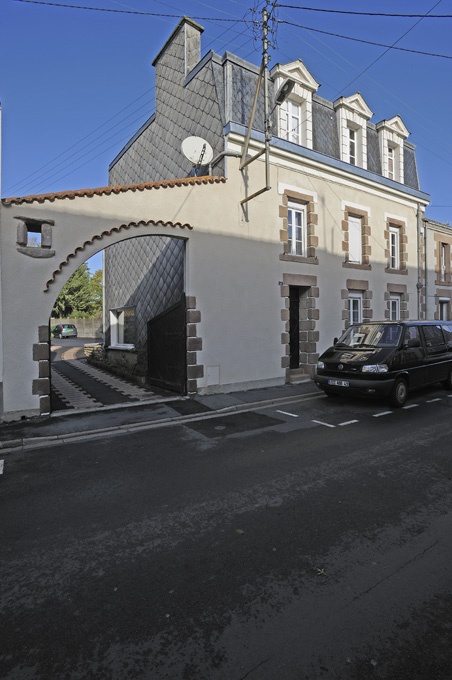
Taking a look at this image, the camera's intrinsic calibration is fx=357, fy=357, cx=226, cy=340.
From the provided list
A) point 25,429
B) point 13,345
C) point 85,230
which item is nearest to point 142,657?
point 25,429

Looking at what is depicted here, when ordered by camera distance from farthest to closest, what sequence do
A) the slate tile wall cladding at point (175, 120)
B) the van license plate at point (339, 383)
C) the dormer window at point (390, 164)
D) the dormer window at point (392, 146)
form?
the dormer window at point (390, 164) < the dormer window at point (392, 146) < the slate tile wall cladding at point (175, 120) < the van license plate at point (339, 383)

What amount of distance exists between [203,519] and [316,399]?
6177 millimetres

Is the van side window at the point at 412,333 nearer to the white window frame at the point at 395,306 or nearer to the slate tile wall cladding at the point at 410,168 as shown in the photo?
the white window frame at the point at 395,306

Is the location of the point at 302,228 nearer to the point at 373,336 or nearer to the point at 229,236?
the point at 229,236

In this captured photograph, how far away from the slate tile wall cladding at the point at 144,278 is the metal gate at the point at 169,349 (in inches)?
32.5

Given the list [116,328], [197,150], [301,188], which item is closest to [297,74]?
[301,188]

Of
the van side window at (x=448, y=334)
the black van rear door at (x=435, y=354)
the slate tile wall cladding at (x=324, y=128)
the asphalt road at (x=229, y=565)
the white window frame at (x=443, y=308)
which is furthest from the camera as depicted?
the white window frame at (x=443, y=308)

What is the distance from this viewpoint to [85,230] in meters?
7.72

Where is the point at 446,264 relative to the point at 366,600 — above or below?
above

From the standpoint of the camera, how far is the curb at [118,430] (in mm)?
5953

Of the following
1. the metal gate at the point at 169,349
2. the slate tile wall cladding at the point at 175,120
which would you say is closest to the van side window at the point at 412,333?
the metal gate at the point at 169,349

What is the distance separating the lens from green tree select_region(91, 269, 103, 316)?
156 feet

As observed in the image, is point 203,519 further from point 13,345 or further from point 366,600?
point 13,345

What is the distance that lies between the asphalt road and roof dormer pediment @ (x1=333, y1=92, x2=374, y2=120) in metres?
12.5
